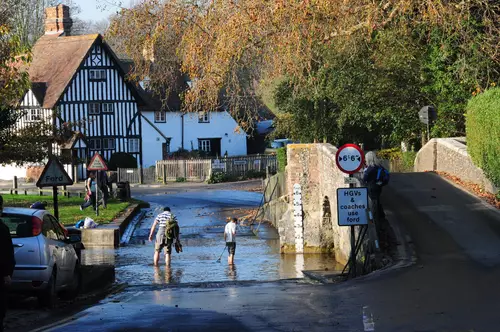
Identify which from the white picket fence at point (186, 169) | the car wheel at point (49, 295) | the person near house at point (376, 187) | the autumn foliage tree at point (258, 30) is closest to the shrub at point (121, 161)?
the white picket fence at point (186, 169)

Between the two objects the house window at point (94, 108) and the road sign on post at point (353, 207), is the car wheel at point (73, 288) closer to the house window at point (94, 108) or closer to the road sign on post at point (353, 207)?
the road sign on post at point (353, 207)

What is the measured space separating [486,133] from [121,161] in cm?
4247

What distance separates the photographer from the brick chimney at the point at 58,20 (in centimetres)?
6481

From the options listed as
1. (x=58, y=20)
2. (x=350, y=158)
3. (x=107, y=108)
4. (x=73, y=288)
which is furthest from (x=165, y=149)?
(x=73, y=288)

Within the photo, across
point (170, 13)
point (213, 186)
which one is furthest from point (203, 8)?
point (213, 186)

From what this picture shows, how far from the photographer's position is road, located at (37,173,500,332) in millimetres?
10672

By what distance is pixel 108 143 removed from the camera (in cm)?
6125

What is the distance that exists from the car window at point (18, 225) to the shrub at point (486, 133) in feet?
34.8

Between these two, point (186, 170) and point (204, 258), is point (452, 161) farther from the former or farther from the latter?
point (186, 170)

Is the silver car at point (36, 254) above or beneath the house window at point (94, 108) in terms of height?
beneath

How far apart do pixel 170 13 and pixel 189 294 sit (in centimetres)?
831

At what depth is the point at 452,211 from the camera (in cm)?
1978

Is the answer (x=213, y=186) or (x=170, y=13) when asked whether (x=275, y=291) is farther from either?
(x=213, y=186)

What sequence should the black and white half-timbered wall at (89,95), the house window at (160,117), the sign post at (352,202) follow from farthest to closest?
the house window at (160,117) < the black and white half-timbered wall at (89,95) < the sign post at (352,202)
